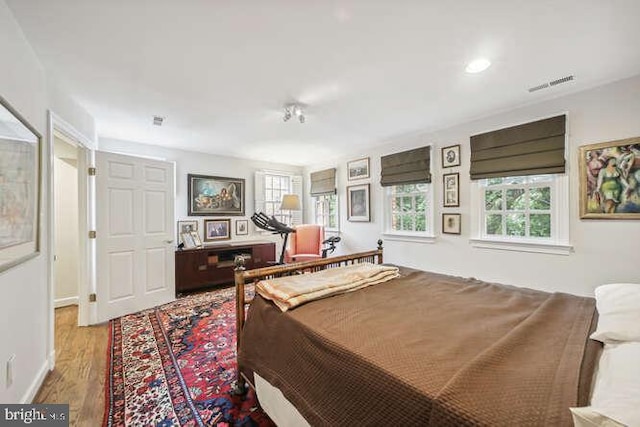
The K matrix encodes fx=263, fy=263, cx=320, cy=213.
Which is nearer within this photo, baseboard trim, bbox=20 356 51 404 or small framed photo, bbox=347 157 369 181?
baseboard trim, bbox=20 356 51 404

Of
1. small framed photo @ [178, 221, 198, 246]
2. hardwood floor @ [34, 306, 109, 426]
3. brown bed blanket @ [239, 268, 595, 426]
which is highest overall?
small framed photo @ [178, 221, 198, 246]

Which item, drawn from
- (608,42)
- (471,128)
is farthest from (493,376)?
(471,128)

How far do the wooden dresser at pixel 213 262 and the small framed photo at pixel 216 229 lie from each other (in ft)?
0.66

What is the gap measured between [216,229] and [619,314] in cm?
486

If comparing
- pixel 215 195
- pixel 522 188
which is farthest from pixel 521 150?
pixel 215 195

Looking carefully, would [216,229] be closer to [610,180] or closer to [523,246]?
[523,246]

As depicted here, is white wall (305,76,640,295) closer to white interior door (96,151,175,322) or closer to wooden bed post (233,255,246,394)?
wooden bed post (233,255,246,394)

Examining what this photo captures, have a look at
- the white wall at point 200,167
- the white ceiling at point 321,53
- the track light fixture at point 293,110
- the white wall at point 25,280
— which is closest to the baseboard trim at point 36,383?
the white wall at point 25,280

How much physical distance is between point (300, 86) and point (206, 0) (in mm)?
1084

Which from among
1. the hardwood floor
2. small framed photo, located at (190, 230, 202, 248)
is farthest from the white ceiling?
the hardwood floor

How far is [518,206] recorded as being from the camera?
3.02 meters

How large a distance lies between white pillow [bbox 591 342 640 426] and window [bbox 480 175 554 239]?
90.9 inches

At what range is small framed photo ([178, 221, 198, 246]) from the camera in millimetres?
4375

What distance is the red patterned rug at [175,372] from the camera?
161 cm
